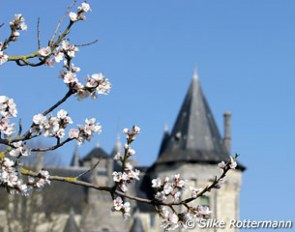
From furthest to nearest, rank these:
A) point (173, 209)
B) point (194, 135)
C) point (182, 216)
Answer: point (194, 135), point (182, 216), point (173, 209)

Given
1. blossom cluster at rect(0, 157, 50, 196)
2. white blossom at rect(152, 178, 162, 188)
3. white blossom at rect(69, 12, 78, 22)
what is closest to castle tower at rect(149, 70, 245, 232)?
white blossom at rect(152, 178, 162, 188)

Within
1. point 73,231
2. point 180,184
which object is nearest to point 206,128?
point 73,231

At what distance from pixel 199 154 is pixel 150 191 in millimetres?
7327

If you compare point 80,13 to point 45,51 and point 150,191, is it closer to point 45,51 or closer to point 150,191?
point 45,51

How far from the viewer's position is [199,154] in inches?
1950

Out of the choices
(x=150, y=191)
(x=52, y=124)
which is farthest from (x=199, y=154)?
(x=52, y=124)

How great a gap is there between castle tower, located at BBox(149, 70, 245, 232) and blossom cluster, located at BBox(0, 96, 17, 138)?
40573mm

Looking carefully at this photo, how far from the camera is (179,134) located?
50938 mm

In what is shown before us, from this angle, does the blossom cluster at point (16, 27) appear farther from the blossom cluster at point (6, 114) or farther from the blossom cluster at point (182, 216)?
the blossom cluster at point (182, 216)

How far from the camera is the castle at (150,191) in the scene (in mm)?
48219

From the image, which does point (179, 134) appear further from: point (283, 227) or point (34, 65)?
point (34, 65)

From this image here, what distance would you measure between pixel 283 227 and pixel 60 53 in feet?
62.3

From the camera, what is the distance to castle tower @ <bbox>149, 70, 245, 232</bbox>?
48.3m

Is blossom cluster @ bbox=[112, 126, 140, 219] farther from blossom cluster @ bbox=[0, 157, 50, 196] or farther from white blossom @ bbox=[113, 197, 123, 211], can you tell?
blossom cluster @ bbox=[0, 157, 50, 196]
